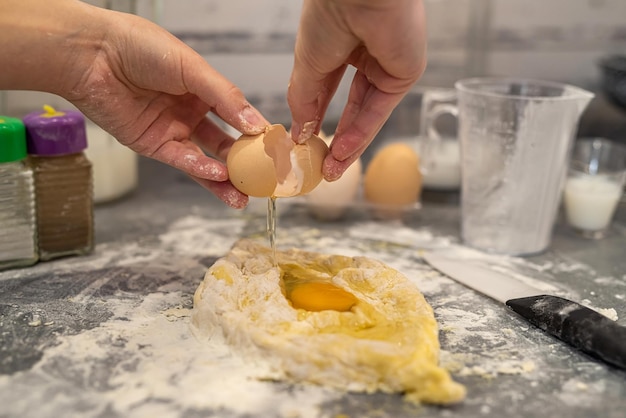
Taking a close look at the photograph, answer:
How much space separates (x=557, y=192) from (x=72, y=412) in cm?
122

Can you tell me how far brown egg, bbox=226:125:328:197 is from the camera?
4.15 feet

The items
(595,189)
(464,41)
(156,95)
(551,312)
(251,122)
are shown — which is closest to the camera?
(551,312)

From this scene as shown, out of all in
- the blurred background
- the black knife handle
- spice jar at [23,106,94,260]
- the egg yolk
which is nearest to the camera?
the black knife handle

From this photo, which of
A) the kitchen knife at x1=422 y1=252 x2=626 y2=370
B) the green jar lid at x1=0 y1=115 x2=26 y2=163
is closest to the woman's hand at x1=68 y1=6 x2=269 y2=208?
the green jar lid at x1=0 y1=115 x2=26 y2=163

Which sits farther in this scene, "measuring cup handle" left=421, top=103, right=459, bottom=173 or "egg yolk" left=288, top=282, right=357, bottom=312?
"measuring cup handle" left=421, top=103, right=459, bottom=173

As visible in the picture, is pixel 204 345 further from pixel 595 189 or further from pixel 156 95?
pixel 595 189

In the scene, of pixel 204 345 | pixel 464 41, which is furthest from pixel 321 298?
pixel 464 41

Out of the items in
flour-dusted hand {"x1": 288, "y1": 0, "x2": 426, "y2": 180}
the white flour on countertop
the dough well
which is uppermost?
flour-dusted hand {"x1": 288, "y1": 0, "x2": 426, "y2": 180}

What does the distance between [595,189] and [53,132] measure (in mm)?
1388

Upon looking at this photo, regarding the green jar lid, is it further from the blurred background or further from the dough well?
the blurred background

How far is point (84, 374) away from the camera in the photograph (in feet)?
3.38

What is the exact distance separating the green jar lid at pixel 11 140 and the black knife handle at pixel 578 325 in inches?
41.7

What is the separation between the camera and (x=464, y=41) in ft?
7.81

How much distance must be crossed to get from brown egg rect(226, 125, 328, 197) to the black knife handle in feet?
1.57
